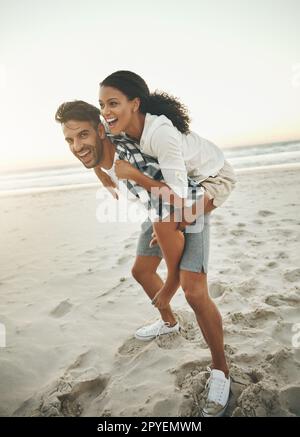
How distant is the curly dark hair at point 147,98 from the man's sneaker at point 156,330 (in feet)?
5.11

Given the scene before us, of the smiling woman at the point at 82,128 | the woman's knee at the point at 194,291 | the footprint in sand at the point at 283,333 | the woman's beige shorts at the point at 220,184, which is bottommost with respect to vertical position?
the footprint in sand at the point at 283,333

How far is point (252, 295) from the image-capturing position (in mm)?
2822

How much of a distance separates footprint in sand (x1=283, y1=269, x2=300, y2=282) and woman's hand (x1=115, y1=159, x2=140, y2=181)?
208 centimetres

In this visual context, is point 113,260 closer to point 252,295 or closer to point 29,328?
point 29,328

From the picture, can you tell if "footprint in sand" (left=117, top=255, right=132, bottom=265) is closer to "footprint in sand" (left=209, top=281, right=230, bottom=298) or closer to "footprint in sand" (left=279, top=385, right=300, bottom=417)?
"footprint in sand" (left=209, top=281, right=230, bottom=298)

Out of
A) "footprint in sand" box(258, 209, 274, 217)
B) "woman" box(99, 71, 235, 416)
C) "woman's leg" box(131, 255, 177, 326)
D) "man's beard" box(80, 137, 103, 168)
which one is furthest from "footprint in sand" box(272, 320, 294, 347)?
"footprint in sand" box(258, 209, 274, 217)

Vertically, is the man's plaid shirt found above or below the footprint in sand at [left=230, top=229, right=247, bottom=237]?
above

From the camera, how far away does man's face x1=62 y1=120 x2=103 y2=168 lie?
1.96m

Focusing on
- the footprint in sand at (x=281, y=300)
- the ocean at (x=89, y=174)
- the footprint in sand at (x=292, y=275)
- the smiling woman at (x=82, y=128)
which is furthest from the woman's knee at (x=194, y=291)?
the ocean at (x=89, y=174)

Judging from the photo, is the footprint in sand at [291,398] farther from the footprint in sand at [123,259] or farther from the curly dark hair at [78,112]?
the footprint in sand at [123,259]

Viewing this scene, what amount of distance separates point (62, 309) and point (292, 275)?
2339mm

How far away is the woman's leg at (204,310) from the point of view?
1.83 m

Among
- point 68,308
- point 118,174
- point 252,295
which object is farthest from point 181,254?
point 68,308

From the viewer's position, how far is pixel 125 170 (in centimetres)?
178
